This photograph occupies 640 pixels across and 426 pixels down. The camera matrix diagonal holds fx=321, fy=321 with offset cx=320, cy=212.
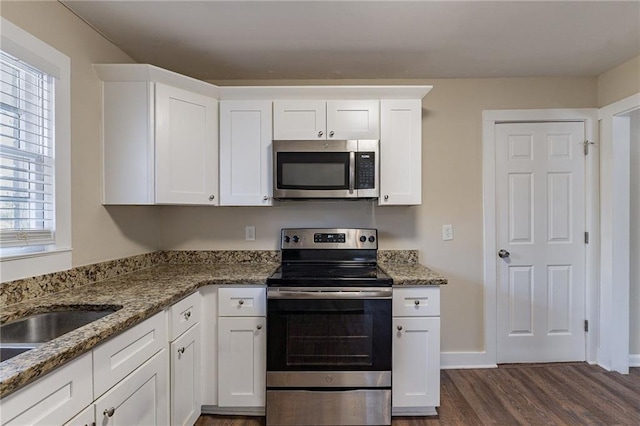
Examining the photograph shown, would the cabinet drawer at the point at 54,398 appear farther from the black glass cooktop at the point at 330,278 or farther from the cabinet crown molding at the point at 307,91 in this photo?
the cabinet crown molding at the point at 307,91

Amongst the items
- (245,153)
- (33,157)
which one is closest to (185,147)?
(245,153)

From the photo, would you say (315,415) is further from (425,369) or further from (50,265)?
(50,265)

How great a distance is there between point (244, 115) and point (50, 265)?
4.62 feet

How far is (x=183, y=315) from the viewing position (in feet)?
5.78

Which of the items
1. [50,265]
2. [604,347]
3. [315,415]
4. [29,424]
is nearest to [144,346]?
[29,424]

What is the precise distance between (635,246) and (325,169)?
8.76ft

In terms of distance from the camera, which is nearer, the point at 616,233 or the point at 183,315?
the point at 183,315

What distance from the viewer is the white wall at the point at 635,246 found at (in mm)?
2635

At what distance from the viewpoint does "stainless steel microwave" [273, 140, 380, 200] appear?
7.07 feet

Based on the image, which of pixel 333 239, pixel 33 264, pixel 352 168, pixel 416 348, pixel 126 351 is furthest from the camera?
pixel 333 239

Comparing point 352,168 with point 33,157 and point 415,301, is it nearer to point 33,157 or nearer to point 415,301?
point 415,301

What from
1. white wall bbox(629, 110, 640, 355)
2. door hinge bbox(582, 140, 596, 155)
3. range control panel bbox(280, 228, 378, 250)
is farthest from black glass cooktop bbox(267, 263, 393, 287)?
white wall bbox(629, 110, 640, 355)

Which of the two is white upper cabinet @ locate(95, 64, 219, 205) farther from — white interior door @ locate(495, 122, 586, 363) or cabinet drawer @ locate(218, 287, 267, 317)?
white interior door @ locate(495, 122, 586, 363)

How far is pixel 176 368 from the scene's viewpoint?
1.70m
